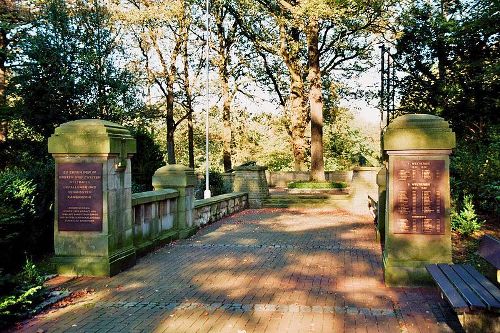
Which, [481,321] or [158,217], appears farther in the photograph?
[158,217]

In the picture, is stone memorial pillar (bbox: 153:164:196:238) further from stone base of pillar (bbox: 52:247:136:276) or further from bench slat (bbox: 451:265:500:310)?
bench slat (bbox: 451:265:500:310)

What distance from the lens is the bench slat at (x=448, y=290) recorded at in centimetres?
406

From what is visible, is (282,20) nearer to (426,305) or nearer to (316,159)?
(316,159)

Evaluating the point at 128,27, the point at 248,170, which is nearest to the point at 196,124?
the point at 128,27

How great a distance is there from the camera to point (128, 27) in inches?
1195

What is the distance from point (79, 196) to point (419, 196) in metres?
5.22

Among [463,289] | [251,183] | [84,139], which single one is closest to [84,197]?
[84,139]

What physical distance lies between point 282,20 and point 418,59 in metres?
7.26

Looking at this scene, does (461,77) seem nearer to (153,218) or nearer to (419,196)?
(419,196)

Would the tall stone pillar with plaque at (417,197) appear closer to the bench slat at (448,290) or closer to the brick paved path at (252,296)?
the brick paved path at (252,296)

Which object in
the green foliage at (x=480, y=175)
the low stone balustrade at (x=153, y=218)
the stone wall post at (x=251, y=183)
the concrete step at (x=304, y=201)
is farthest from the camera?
the stone wall post at (x=251, y=183)

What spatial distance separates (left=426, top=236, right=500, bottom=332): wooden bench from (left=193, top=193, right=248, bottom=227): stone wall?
8.48m

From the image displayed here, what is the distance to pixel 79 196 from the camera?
24.5 ft

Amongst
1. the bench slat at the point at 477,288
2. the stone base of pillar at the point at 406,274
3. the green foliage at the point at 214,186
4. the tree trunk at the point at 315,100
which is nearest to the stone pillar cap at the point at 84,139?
the stone base of pillar at the point at 406,274
